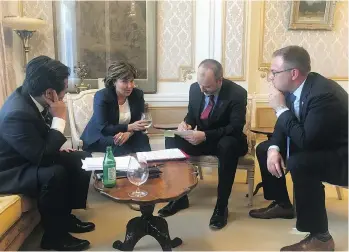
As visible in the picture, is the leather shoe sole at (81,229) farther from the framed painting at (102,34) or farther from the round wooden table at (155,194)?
the framed painting at (102,34)

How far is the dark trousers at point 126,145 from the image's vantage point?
2877mm

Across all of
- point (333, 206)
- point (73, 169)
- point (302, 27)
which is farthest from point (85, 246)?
point (302, 27)

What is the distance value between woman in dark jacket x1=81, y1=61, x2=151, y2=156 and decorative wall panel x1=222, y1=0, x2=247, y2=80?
1.22 m

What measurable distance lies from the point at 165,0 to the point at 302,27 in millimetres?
1563

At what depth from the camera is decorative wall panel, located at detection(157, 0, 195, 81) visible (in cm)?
377

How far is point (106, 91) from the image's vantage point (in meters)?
2.94

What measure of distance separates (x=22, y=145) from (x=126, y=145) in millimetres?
995

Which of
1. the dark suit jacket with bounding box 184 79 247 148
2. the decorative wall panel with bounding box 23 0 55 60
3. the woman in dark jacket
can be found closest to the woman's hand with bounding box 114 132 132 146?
the woman in dark jacket

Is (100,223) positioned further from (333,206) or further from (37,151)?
(333,206)

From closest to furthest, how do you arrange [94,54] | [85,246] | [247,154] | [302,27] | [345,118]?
[345,118] < [85,246] < [247,154] < [94,54] < [302,27]

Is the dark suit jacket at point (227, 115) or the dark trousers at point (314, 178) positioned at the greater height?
the dark suit jacket at point (227, 115)

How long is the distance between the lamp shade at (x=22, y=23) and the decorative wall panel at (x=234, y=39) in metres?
1.73

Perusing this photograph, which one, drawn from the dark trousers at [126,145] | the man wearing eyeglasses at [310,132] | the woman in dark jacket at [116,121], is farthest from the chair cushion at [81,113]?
the man wearing eyeglasses at [310,132]

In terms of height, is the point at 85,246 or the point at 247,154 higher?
the point at 247,154
